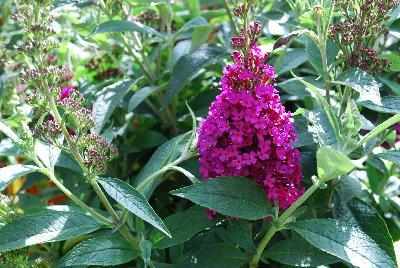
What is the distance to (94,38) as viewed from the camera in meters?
1.75

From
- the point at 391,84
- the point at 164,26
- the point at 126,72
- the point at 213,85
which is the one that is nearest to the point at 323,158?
the point at 391,84

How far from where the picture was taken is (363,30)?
3.80 feet

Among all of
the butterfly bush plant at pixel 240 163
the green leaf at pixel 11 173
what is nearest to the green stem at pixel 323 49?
the butterfly bush plant at pixel 240 163

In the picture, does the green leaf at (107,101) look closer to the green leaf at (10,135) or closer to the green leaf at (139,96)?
the green leaf at (139,96)

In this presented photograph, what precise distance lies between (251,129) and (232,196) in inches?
4.7

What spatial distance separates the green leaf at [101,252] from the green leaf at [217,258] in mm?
110

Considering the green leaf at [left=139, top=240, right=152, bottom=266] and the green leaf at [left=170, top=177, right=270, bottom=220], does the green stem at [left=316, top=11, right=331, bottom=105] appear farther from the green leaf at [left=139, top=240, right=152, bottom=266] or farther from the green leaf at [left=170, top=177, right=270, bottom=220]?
the green leaf at [left=139, top=240, right=152, bottom=266]

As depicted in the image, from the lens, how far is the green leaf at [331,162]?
0.82 meters

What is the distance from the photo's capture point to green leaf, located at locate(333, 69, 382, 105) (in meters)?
1.05

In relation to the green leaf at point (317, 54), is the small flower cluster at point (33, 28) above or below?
above

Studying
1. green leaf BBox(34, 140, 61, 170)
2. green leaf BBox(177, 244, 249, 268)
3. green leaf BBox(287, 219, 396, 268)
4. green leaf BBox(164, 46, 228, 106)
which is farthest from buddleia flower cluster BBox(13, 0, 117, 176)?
green leaf BBox(164, 46, 228, 106)

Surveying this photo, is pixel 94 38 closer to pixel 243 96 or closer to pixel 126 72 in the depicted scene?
pixel 126 72

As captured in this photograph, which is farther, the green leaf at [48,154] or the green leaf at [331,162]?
the green leaf at [48,154]

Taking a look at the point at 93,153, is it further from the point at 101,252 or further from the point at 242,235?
the point at 242,235
